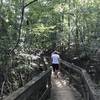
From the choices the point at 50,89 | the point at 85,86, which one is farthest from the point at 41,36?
the point at 85,86

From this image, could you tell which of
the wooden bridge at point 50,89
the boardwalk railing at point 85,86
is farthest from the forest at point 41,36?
the boardwalk railing at point 85,86

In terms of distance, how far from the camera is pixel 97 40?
24453 mm

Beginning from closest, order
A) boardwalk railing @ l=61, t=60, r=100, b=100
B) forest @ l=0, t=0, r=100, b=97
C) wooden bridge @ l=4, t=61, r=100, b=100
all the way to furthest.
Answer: boardwalk railing @ l=61, t=60, r=100, b=100, wooden bridge @ l=4, t=61, r=100, b=100, forest @ l=0, t=0, r=100, b=97

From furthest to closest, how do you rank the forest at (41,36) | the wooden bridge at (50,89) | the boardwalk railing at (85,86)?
1. the forest at (41,36)
2. the wooden bridge at (50,89)
3. the boardwalk railing at (85,86)

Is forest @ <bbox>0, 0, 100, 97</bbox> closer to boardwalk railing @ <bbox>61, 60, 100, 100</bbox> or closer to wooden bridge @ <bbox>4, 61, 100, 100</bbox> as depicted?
wooden bridge @ <bbox>4, 61, 100, 100</bbox>

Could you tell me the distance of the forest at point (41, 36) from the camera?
9750 mm

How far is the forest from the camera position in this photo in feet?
32.0

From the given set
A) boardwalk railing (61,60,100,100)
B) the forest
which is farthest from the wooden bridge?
the forest

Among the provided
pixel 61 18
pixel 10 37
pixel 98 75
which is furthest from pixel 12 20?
pixel 61 18

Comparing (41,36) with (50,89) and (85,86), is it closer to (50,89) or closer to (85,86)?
(50,89)

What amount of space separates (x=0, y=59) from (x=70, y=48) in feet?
68.1

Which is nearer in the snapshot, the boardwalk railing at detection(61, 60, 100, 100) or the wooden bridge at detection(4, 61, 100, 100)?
the boardwalk railing at detection(61, 60, 100, 100)

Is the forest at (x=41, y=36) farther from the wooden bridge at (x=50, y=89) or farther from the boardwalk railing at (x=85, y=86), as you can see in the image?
the boardwalk railing at (x=85, y=86)

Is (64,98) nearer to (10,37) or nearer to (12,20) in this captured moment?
(10,37)
